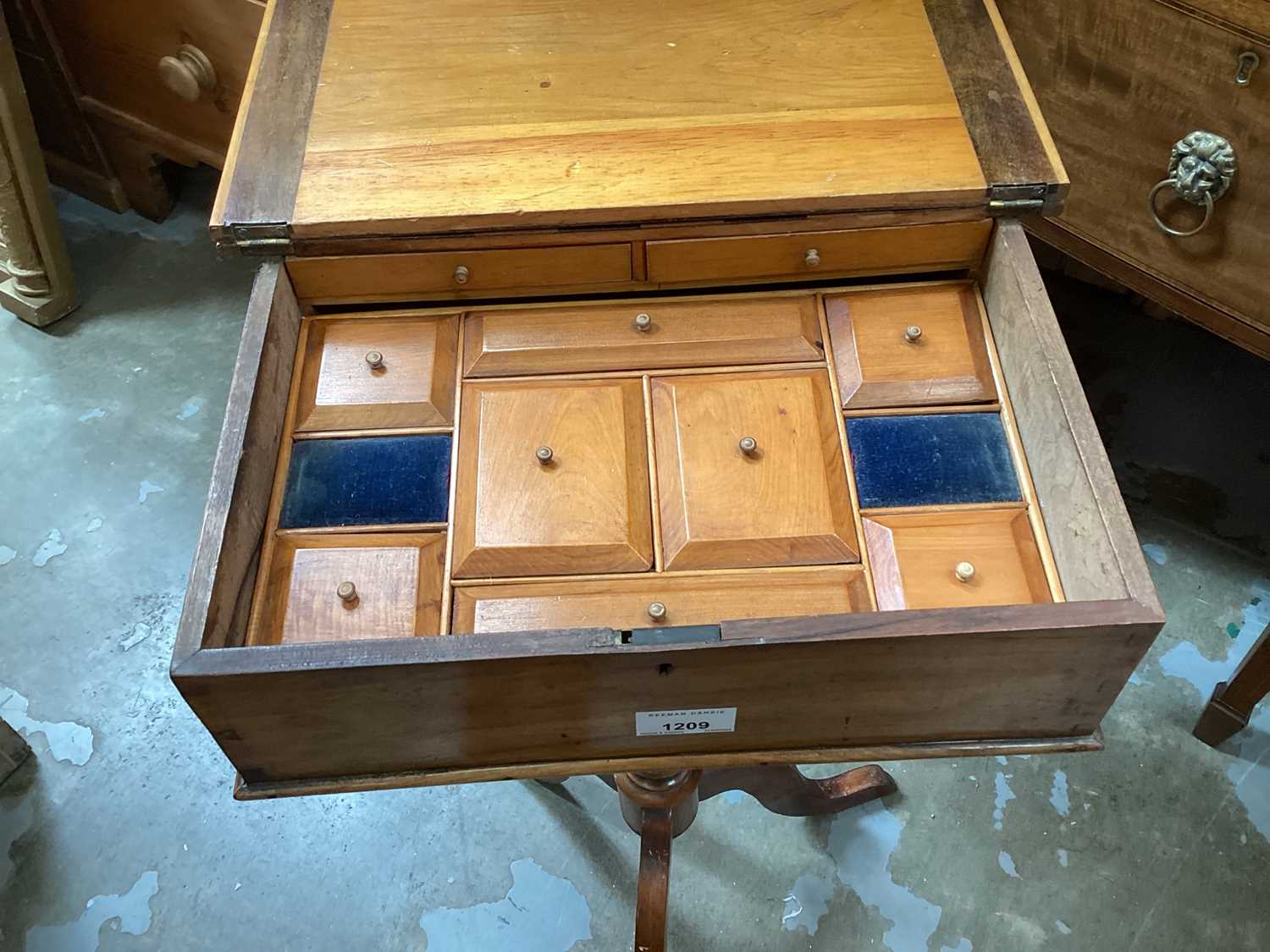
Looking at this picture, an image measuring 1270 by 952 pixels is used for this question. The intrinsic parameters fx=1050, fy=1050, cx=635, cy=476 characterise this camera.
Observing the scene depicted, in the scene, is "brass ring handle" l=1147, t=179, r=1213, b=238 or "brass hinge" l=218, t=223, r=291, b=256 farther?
"brass ring handle" l=1147, t=179, r=1213, b=238

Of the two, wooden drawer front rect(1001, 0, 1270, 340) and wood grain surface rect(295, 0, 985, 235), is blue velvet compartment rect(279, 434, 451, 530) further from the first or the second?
wooden drawer front rect(1001, 0, 1270, 340)

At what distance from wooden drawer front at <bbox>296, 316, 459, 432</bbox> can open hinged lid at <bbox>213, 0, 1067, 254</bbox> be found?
0.35 feet

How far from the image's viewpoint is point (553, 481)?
1033 millimetres

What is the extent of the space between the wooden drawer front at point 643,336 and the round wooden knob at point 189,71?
41.8 inches

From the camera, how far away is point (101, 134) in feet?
7.31

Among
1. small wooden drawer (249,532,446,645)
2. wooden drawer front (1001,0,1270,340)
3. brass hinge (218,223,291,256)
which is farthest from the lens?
wooden drawer front (1001,0,1270,340)

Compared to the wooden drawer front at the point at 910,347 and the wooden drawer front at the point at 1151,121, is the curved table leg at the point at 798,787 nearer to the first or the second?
the wooden drawer front at the point at 910,347

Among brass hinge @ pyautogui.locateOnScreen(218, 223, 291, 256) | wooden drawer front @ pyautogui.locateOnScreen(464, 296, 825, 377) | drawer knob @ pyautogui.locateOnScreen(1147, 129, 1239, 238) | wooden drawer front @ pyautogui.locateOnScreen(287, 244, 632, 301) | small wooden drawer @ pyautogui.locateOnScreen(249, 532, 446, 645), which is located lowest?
small wooden drawer @ pyautogui.locateOnScreen(249, 532, 446, 645)

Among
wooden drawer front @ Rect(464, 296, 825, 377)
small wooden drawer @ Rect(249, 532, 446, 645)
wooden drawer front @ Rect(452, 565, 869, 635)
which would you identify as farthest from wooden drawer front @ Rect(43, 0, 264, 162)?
wooden drawer front @ Rect(452, 565, 869, 635)

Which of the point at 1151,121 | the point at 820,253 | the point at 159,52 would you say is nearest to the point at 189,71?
the point at 159,52

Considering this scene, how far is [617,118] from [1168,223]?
0.78 meters

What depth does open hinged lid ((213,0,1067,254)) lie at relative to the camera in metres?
1.07

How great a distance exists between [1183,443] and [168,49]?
6.46 ft

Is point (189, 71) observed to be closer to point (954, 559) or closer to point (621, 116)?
point (621, 116)
